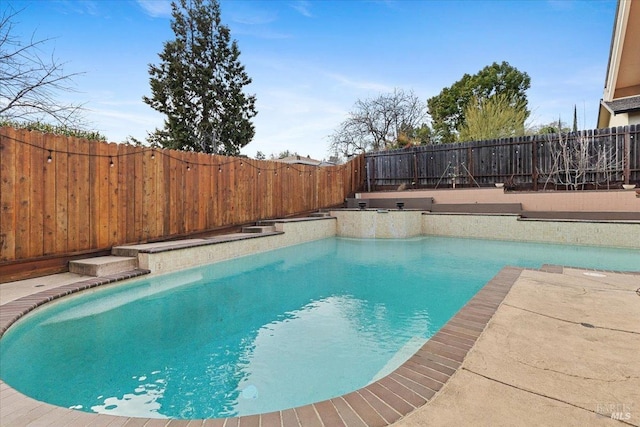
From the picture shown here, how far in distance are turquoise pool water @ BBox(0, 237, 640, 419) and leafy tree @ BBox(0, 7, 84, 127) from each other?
9.82 feet

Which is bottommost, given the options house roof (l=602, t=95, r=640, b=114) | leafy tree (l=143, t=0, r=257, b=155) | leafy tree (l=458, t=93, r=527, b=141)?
house roof (l=602, t=95, r=640, b=114)

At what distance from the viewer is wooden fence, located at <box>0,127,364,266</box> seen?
4.58 m

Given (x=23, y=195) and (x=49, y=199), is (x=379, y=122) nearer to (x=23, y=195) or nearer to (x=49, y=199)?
(x=49, y=199)

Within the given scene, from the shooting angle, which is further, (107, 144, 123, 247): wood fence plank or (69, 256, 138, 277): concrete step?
(107, 144, 123, 247): wood fence plank

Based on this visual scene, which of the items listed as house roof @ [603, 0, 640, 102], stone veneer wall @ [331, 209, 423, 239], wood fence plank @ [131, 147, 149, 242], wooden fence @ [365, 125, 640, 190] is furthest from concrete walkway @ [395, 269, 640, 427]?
wooden fence @ [365, 125, 640, 190]

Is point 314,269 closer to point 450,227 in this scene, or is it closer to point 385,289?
point 385,289

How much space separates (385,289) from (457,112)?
23.0m

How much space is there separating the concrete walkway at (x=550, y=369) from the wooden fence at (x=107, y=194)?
562cm

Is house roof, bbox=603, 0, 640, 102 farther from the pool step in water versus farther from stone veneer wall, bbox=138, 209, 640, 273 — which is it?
the pool step in water

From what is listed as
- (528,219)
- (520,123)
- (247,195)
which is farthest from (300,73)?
(520,123)

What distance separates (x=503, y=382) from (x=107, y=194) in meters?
6.16

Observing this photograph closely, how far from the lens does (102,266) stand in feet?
15.8

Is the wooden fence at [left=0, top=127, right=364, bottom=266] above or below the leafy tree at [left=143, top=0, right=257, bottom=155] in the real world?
below

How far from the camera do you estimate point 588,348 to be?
2215 millimetres
